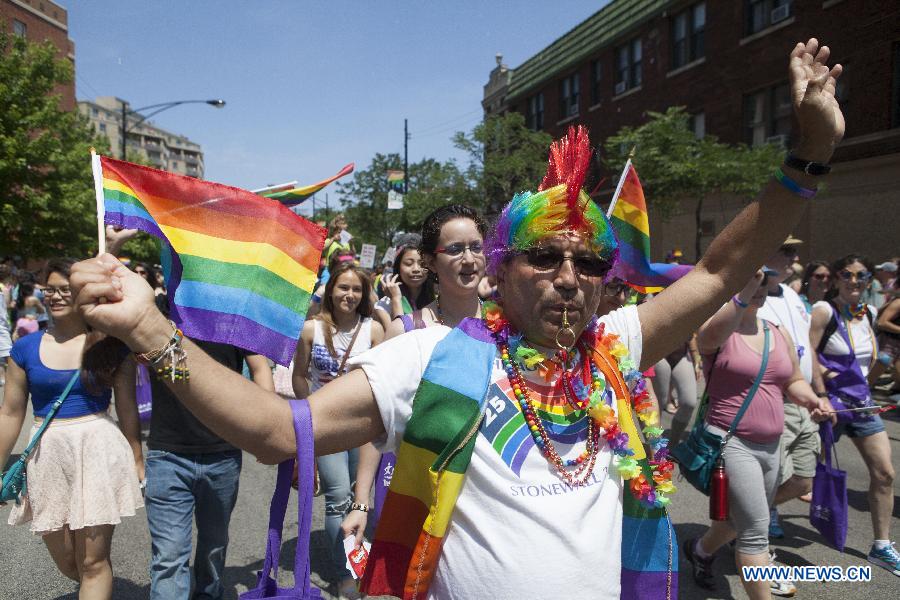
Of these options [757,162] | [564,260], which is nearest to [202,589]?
[564,260]

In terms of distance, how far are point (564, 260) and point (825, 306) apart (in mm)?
4069

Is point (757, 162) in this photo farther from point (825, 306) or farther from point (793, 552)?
point (793, 552)

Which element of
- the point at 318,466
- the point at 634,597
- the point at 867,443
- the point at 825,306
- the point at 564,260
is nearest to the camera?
the point at 564,260

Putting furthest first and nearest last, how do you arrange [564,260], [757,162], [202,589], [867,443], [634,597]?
[757,162] → [867,443] → [202,589] → [634,597] → [564,260]

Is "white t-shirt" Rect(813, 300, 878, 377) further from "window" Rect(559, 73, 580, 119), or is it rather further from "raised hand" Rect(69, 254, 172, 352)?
"window" Rect(559, 73, 580, 119)

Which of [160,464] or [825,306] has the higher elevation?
[825,306]

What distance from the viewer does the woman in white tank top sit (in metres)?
3.84

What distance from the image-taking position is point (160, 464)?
3.10 metres

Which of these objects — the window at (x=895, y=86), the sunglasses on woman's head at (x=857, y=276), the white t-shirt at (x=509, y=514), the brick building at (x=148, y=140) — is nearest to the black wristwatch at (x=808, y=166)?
the white t-shirt at (x=509, y=514)

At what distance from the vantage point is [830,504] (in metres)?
4.19

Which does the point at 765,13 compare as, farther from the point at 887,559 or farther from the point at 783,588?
the point at 783,588

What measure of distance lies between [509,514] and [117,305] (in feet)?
3.42

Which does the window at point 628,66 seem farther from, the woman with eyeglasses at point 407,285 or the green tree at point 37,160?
the woman with eyeglasses at point 407,285

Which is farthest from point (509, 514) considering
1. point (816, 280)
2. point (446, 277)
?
point (816, 280)
